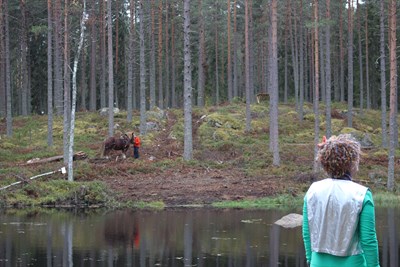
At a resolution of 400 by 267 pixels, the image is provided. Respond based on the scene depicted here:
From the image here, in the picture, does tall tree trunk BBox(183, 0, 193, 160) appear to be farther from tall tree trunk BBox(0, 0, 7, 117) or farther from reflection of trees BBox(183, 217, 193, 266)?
tall tree trunk BBox(0, 0, 7, 117)

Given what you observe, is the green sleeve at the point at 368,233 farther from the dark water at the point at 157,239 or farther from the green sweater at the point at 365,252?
the dark water at the point at 157,239

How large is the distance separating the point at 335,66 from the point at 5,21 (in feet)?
121

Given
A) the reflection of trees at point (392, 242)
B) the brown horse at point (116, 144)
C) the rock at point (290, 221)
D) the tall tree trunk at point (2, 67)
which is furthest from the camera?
the tall tree trunk at point (2, 67)

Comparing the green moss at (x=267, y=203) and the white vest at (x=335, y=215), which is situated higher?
the white vest at (x=335, y=215)

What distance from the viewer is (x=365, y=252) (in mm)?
4461

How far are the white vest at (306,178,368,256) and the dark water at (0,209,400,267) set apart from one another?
27.9 feet

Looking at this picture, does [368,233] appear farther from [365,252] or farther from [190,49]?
[190,49]

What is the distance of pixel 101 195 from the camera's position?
79.3 feet

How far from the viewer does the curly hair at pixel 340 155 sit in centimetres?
455

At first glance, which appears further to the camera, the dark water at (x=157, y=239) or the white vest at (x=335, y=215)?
the dark water at (x=157, y=239)

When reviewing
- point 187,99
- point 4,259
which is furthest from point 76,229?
point 187,99

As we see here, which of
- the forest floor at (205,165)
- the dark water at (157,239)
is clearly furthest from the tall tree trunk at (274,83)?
the dark water at (157,239)

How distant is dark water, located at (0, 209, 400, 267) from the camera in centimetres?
1359

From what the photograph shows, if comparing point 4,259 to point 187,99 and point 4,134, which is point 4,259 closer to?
point 187,99
